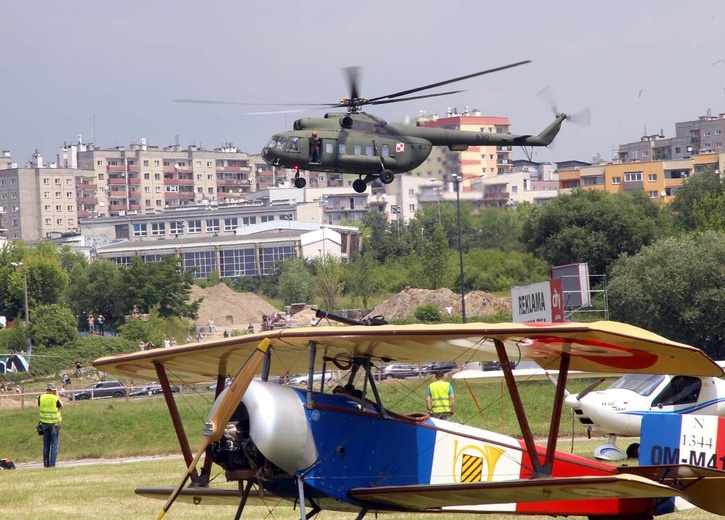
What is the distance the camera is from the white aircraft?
53.9 feet

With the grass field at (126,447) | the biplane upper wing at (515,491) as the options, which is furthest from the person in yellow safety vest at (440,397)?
the biplane upper wing at (515,491)

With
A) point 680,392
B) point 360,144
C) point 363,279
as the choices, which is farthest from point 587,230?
point 680,392

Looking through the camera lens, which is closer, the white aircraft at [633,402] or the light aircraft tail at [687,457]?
the light aircraft tail at [687,457]

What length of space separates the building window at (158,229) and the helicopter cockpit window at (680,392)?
13809cm

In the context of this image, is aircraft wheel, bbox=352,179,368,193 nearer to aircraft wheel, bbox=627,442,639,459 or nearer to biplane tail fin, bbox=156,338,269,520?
aircraft wheel, bbox=627,442,639,459

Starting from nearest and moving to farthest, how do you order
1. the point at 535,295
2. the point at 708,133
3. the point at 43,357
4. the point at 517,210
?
the point at 535,295 < the point at 43,357 < the point at 517,210 < the point at 708,133

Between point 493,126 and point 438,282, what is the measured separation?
1358 cm

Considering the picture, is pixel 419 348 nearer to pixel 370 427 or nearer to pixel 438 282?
pixel 370 427

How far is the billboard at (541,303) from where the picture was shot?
23375 mm

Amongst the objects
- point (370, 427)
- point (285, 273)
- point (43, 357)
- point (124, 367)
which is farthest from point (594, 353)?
point (285, 273)

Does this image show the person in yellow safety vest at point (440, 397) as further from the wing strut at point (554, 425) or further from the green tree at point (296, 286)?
the green tree at point (296, 286)

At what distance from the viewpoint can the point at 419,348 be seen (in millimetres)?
9508

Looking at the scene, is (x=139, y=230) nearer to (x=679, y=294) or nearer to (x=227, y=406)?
(x=679, y=294)

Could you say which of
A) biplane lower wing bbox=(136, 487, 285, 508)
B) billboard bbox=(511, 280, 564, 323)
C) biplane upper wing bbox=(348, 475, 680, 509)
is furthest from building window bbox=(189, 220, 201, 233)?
biplane upper wing bbox=(348, 475, 680, 509)
